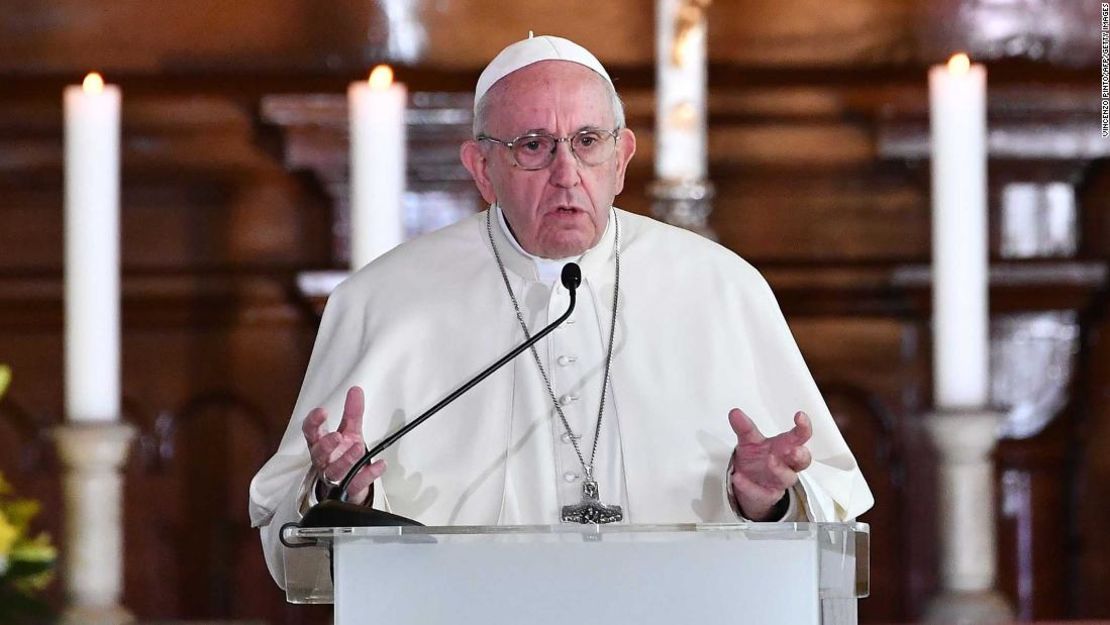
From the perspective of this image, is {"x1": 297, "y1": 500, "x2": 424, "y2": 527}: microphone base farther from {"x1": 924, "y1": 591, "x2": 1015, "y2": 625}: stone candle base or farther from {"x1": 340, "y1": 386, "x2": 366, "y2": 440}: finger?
{"x1": 924, "y1": 591, "x2": 1015, "y2": 625}: stone candle base

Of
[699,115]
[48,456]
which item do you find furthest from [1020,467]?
[48,456]

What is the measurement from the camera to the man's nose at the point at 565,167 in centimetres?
318

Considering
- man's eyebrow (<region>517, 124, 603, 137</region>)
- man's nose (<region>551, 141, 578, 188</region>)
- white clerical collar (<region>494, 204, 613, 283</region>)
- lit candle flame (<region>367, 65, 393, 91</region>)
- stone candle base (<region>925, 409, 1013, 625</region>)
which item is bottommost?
stone candle base (<region>925, 409, 1013, 625</region>)

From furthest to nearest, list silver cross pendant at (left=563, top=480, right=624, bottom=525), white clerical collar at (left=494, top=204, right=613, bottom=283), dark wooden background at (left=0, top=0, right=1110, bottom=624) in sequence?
dark wooden background at (left=0, top=0, right=1110, bottom=624)
white clerical collar at (left=494, top=204, right=613, bottom=283)
silver cross pendant at (left=563, top=480, right=624, bottom=525)

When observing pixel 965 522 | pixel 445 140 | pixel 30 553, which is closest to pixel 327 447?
pixel 30 553

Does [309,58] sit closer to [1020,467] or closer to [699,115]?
[699,115]

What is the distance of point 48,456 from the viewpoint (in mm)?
4902

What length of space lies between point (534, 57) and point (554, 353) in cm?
55

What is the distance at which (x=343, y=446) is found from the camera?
2666 mm

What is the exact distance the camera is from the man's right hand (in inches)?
105

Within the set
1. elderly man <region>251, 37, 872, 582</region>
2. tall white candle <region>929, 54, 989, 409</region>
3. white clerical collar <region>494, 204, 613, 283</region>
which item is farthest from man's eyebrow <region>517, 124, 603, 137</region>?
tall white candle <region>929, 54, 989, 409</region>

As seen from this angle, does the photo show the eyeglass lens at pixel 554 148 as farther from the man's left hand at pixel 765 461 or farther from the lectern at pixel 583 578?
the lectern at pixel 583 578

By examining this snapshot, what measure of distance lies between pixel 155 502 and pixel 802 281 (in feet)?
6.00

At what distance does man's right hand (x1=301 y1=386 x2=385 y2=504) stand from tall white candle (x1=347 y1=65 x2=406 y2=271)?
124 cm
